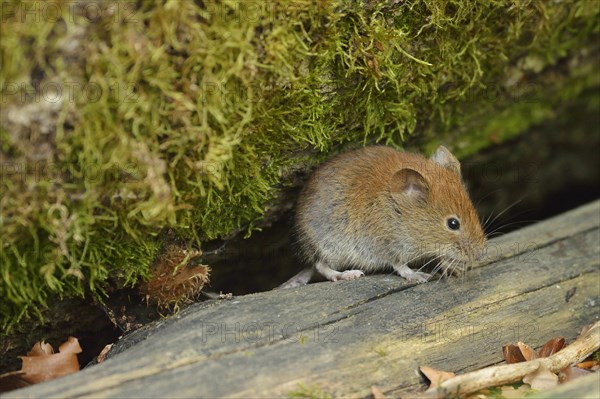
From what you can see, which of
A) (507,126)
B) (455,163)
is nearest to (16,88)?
(455,163)

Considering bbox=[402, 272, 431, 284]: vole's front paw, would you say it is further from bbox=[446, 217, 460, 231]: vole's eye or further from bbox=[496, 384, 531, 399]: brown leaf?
bbox=[496, 384, 531, 399]: brown leaf

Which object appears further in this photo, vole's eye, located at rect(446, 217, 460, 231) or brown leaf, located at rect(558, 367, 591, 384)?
vole's eye, located at rect(446, 217, 460, 231)

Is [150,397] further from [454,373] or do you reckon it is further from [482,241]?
[482,241]

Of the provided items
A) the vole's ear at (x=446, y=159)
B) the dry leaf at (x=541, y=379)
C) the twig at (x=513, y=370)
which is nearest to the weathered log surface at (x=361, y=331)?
the twig at (x=513, y=370)

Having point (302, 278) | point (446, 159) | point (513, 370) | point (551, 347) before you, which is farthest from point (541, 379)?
point (302, 278)

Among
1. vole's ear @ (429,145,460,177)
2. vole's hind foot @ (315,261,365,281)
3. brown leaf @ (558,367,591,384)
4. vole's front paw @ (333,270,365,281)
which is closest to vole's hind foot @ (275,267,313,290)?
Answer: vole's hind foot @ (315,261,365,281)

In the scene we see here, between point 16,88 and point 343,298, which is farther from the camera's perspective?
point 343,298
